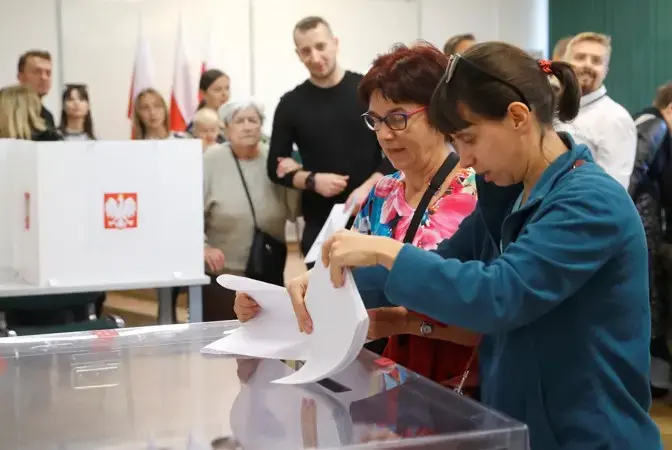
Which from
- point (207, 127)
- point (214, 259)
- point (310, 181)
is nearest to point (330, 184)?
point (310, 181)

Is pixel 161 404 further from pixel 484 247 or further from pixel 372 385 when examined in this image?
pixel 484 247

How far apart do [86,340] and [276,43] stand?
574 cm

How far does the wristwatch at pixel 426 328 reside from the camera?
142 centimetres

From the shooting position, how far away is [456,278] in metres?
1.01

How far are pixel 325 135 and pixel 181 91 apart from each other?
3.92 metres

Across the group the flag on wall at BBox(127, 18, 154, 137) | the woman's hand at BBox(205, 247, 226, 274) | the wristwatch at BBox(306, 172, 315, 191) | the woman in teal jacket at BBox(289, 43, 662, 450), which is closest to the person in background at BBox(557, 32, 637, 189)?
the wristwatch at BBox(306, 172, 315, 191)

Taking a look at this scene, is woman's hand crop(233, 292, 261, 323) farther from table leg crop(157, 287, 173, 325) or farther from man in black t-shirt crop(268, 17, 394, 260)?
table leg crop(157, 287, 173, 325)

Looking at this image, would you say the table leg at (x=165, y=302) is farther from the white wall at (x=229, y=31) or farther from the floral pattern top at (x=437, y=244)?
the white wall at (x=229, y=31)

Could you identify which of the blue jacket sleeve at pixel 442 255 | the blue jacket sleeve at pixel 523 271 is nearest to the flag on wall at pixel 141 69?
the blue jacket sleeve at pixel 442 255

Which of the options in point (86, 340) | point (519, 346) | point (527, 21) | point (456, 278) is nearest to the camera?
point (456, 278)

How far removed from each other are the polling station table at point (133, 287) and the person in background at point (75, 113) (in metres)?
1.33

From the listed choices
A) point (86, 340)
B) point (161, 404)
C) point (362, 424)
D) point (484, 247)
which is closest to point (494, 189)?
point (484, 247)

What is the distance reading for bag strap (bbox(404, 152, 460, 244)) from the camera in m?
1.52

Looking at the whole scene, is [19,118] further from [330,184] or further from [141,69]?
[141,69]
